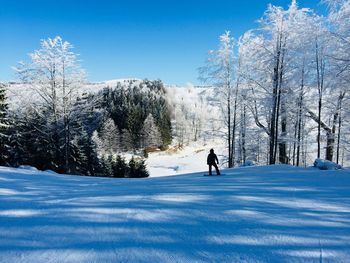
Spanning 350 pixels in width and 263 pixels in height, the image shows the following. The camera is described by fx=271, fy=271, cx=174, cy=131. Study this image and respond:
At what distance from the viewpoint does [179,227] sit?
4.50 m

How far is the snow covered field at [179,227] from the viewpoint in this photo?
360 cm

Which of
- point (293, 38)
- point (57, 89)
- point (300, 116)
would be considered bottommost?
point (300, 116)

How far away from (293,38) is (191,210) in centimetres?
1522

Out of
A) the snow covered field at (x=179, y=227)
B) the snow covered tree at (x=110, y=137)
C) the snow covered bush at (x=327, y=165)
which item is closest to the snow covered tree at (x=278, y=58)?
the snow covered bush at (x=327, y=165)

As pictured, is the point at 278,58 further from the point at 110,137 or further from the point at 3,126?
the point at 110,137

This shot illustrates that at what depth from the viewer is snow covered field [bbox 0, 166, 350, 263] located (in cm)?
360

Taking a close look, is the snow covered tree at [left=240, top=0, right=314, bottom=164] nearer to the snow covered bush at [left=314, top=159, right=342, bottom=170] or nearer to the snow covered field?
the snow covered bush at [left=314, top=159, right=342, bottom=170]

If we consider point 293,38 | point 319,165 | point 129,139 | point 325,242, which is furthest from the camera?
point 129,139

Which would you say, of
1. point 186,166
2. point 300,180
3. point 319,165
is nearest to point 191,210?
point 300,180

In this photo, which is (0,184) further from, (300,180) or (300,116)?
(300,116)

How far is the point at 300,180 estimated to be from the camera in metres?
9.06

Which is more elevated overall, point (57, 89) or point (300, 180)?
point (57, 89)

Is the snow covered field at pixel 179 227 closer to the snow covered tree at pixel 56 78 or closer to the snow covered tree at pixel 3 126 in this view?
the snow covered tree at pixel 56 78

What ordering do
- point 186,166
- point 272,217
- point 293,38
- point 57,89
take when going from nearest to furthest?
point 272,217 < point 293,38 < point 57,89 < point 186,166
